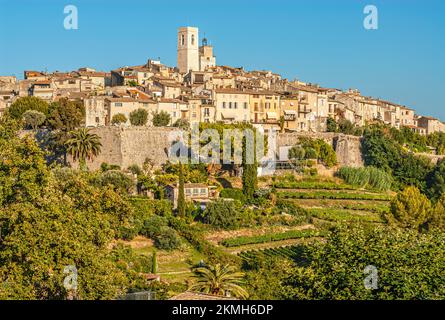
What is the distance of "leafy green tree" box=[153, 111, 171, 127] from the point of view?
55.1m

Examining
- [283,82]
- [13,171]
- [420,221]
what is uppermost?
[283,82]

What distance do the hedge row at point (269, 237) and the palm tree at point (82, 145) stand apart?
12480 mm

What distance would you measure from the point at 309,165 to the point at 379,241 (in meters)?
33.2

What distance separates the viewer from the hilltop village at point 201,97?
5721cm

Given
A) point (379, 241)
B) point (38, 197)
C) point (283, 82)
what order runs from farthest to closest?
point (283, 82)
point (38, 197)
point (379, 241)

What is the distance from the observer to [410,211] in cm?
4181

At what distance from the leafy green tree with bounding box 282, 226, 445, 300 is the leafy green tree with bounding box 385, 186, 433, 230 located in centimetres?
2048

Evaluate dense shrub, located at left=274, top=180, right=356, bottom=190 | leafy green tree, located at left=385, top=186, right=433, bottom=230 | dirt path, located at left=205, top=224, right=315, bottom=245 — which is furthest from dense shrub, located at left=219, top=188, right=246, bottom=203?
leafy green tree, located at left=385, top=186, right=433, bottom=230

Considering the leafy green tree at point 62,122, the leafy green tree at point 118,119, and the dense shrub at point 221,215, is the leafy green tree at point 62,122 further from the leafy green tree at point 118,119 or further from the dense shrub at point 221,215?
the dense shrub at point 221,215

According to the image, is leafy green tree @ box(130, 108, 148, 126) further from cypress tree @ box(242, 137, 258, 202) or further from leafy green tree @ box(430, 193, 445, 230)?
leafy green tree @ box(430, 193, 445, 230)

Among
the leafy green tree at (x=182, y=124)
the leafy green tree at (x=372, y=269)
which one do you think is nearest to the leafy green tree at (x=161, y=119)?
the leafy green tree at (x=182, y=124)

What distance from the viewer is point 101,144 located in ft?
158
